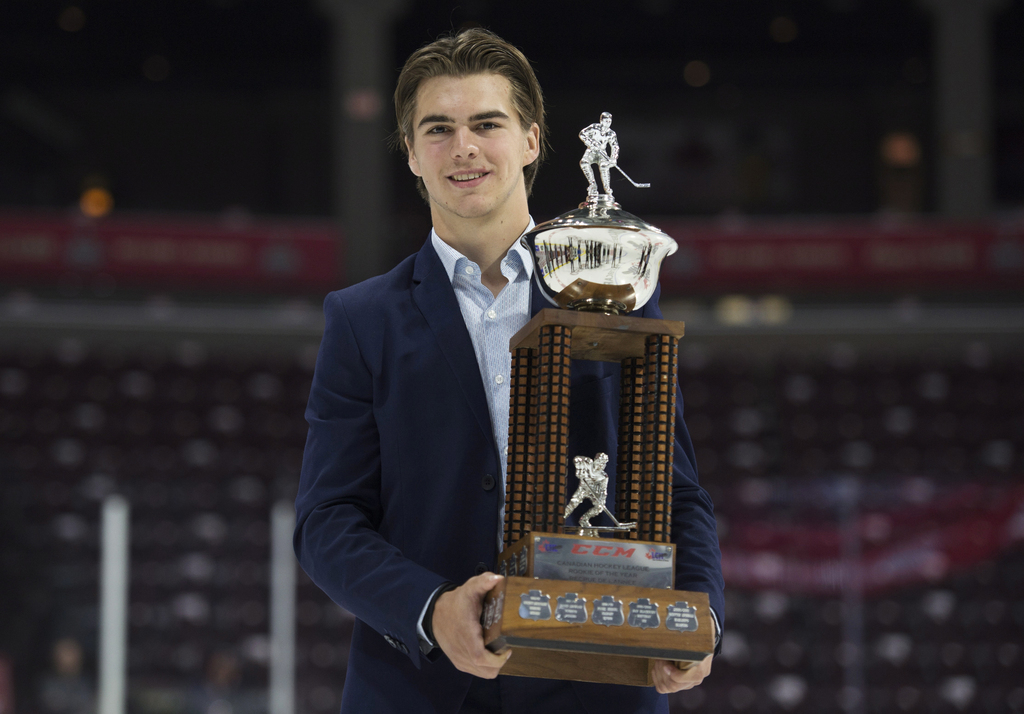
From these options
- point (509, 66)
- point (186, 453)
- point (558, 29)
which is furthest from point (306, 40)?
point (509, 66)

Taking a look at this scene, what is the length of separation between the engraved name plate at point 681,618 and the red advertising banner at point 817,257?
9857mm

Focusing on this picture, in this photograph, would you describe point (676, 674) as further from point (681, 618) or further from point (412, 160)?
Result: point (412, 160)

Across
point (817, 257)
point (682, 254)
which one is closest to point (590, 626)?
point (682, 254)

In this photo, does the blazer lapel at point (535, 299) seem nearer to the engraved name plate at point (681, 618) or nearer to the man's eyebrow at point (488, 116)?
the man's eyebrow at point (488, 116)

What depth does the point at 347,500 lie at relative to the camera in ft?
4.63

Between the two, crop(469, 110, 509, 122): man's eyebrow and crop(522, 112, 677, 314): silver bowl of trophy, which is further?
crop(469, 110, 509, 122): man's eyebrow

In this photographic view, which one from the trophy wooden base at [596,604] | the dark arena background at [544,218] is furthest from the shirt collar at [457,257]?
the dark arena background at [544,218]

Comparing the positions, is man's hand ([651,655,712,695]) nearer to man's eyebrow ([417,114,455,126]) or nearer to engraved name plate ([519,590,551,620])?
engraved name plate ([519,590,551,620])

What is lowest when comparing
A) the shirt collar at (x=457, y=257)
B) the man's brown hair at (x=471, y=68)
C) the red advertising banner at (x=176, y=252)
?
the shirt collar at (x=457, y=257)

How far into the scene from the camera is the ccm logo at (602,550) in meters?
1.17

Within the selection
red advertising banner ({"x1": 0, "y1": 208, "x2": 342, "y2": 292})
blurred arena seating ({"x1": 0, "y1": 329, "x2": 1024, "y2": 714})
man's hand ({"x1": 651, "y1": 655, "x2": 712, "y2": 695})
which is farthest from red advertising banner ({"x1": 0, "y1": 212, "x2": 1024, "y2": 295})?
man's hand ({"x1": 651, "y1": 655, "x2": 712, "y2": 695})

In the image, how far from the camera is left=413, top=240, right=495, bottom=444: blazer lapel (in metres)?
1.38

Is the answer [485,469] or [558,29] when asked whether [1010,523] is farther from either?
[558,29]

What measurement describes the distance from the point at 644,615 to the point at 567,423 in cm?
23
